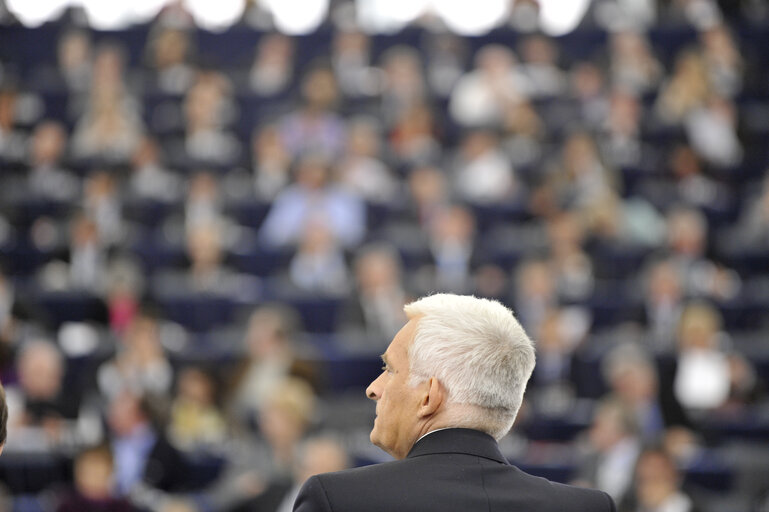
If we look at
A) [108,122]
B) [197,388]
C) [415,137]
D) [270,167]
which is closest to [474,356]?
[197,388]

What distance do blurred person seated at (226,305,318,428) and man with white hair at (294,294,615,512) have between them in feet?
13.8

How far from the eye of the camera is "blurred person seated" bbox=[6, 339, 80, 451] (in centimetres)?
550

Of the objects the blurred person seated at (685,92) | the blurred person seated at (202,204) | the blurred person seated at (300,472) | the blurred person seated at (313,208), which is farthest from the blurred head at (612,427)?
the blurred person seated at (685,92)

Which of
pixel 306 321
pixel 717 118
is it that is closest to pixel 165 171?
pixel 306 321

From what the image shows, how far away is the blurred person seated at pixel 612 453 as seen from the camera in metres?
4.91

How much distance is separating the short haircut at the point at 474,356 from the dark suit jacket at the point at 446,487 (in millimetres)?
46

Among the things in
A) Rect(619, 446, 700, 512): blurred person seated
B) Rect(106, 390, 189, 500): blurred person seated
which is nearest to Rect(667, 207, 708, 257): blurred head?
Rect(619, 446, 700, 512): blurred person seated

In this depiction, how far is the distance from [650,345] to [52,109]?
5684 millimetres

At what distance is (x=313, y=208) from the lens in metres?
7.98

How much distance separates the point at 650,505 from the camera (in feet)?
15.1

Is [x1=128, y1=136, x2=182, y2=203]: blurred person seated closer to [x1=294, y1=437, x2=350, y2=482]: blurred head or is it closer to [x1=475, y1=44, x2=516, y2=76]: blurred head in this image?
[x1=475, y1=44, x2=516, y2=76]: blurred head

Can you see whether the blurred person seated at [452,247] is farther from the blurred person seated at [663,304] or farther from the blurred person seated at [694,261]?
the blurred person seated at [694,261]

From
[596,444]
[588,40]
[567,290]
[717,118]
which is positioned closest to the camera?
[596,444]

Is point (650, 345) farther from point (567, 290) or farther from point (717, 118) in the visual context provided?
point (717, 118)
